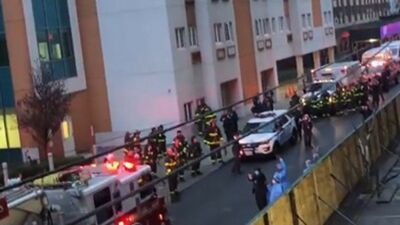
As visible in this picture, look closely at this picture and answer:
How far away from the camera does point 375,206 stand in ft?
59.7

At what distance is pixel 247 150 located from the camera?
24.0m

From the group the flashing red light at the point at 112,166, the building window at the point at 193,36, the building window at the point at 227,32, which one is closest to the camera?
the flashing red light at the point at 112,166

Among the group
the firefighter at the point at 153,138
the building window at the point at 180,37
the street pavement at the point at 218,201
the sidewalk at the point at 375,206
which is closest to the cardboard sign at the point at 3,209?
the firefighter at the point at 153,138

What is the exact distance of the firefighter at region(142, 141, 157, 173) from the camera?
58.4 ft

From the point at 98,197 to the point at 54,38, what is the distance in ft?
67.8

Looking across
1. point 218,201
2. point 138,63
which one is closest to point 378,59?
point 138,63

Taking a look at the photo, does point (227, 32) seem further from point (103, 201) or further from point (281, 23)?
point (103, 201)

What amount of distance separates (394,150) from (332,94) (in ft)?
28.1

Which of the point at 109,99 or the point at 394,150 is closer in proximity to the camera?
the point at 394,150

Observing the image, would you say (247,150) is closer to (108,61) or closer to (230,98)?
(108,61)

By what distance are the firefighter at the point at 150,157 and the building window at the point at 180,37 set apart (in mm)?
18646

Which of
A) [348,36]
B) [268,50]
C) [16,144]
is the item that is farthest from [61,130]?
[348,36]

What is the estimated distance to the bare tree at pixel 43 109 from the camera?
3086 centimetres

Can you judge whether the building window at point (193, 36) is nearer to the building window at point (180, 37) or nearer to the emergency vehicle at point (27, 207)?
the building window at point (180, 37)
